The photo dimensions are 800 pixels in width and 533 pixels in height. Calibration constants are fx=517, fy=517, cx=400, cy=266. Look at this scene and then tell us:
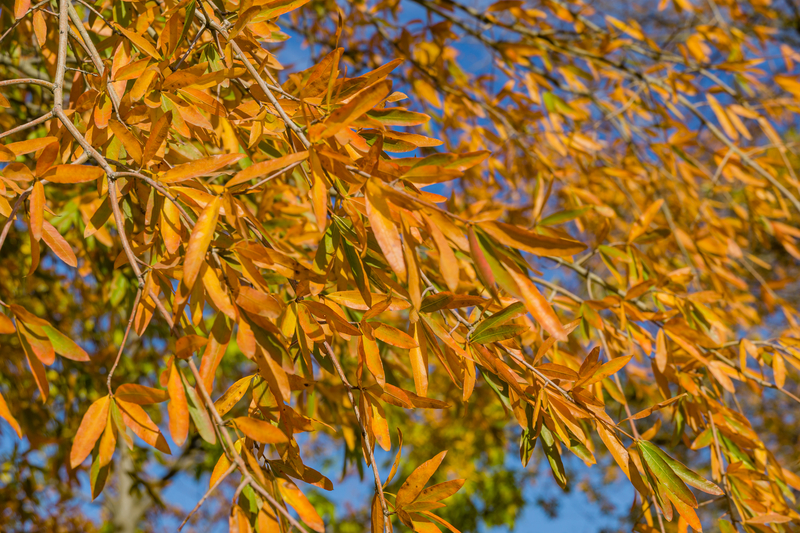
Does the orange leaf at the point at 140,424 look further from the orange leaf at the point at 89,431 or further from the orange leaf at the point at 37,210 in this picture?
the orange leaf at the point at 37,210

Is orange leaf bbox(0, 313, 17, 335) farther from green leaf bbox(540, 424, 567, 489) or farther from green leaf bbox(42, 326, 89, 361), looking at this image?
green leaf bbox(540, 424, 567, 489)

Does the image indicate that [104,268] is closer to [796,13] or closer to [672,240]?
[672,240]

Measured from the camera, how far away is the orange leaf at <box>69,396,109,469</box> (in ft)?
2.01

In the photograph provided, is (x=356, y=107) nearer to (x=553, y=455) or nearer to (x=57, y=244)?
(x=57, y=244)

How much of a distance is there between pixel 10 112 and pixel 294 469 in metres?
1.91

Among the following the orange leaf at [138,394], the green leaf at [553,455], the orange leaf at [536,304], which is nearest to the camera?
the orange leaf at [536,304]

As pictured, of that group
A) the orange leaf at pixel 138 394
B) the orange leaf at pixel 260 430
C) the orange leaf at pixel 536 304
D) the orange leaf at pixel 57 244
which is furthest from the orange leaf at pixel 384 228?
the orange leaf at pixel 57 244

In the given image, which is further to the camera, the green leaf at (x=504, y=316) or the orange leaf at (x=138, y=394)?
the green leaf at (x=504, y=316)

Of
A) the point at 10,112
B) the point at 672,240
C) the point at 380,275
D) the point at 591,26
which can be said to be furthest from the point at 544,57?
the point at 10,112

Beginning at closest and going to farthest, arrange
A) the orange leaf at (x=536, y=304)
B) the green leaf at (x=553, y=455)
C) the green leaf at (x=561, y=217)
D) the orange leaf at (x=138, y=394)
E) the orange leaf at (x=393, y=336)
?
the orange leaf at (x=536, y=304), the orange leaf at (x=138, y=394), the orange leaf at (x=393, y=336), the green leaf at (x=553, y=455), the green leaf at (x=561, y=217)

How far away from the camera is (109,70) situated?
0.83 metres

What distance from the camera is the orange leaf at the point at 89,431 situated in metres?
0.61

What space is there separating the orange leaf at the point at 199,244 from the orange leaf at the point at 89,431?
23 cm

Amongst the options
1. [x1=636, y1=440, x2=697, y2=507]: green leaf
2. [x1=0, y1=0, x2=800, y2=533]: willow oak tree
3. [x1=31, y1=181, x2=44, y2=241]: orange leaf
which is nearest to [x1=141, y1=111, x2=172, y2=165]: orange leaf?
[x1=0, y1=0, x2=800, y2=533]: willow oak tree
